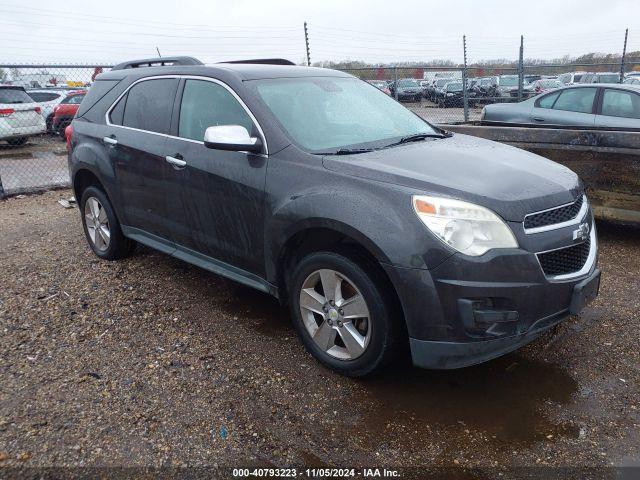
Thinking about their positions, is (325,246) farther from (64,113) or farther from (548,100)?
(64,113)

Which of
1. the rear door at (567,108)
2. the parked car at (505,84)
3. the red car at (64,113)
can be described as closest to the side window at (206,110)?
the rear door at (567,108)

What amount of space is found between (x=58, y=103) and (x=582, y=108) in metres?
14.9

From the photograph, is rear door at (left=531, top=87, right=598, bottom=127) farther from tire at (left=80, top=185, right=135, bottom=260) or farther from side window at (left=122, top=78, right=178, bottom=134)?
tire at (left=80, top=185, right=135, bottom=260)

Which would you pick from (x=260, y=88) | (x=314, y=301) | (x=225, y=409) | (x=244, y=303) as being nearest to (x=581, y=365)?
(x=314, y=301)

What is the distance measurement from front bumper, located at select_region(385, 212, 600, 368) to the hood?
0.60 feet

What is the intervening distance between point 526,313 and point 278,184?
1.54m

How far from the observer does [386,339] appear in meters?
2.85

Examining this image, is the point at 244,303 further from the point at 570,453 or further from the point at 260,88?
the point at 570,453

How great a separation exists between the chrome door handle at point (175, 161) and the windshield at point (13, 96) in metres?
12.1

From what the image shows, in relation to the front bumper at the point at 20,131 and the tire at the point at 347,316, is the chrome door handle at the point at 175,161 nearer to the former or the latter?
the tire at the point at 347,316

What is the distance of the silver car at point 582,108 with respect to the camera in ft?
26.2

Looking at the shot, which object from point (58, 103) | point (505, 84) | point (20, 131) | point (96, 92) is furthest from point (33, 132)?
point (505, 84)

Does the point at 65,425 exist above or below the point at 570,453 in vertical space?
above

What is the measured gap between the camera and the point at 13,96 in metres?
13.9
